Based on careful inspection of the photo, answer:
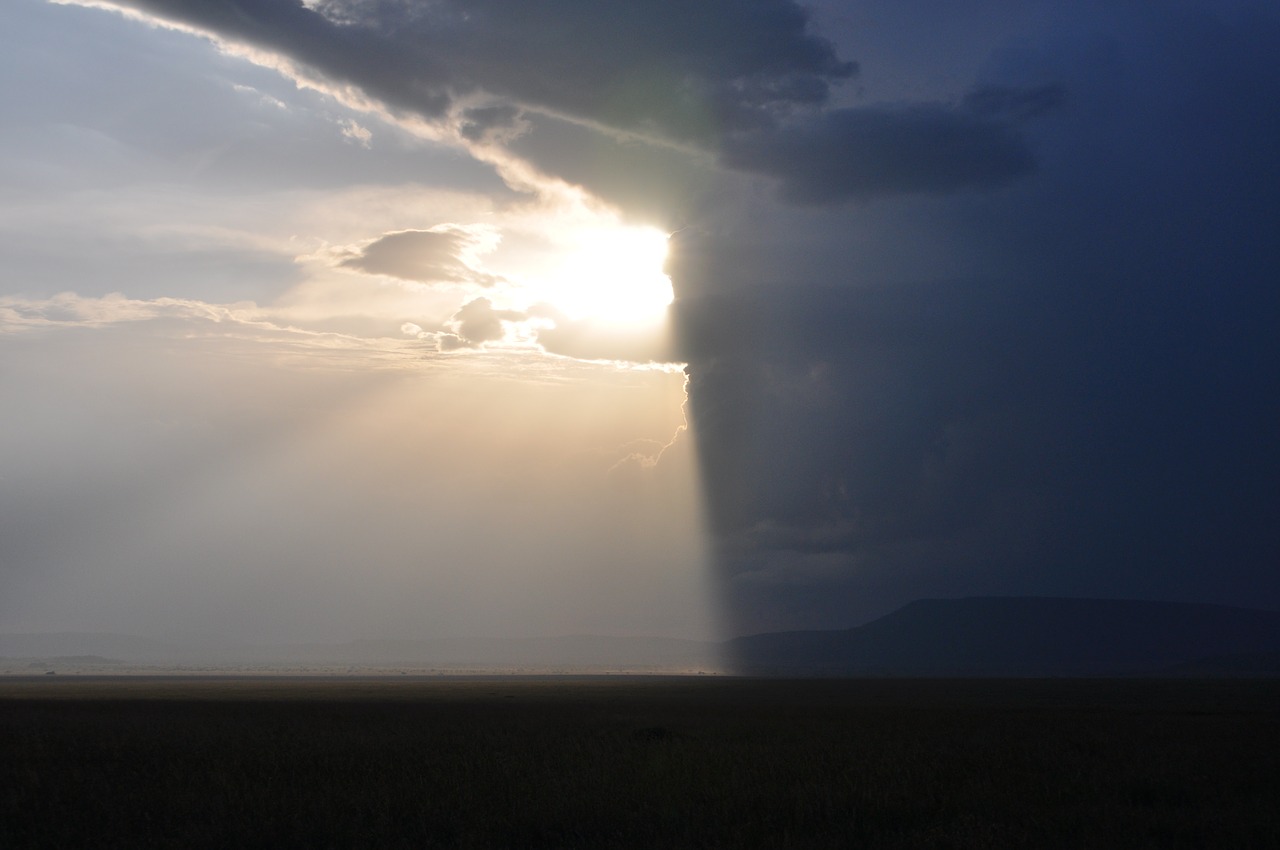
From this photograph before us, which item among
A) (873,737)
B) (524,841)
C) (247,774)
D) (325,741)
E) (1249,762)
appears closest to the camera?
(524,841)

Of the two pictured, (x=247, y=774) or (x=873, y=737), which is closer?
(x=247, y=774)

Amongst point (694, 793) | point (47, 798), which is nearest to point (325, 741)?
point (47, 798)

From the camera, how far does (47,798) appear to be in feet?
58.5

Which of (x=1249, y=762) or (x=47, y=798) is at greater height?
(x=47, y=798)

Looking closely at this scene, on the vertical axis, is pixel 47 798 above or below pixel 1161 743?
above

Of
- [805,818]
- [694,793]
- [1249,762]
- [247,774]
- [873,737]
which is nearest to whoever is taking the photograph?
[805,818]

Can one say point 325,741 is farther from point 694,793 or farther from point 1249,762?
point 1249,762

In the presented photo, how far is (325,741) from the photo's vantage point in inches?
1129

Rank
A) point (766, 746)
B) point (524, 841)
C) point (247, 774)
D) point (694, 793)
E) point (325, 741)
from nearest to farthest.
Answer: point (524, 841)
point (694, 793)
point (247, 774)
point (766, 746)
point (325, 741)

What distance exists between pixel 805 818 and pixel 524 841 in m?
4.60

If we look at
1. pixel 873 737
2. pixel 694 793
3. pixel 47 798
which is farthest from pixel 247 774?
pixel 873 737

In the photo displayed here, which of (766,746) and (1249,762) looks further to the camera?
(766,746)

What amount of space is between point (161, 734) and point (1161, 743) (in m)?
30.9

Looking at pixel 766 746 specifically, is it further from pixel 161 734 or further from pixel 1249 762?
pixel 161 734
